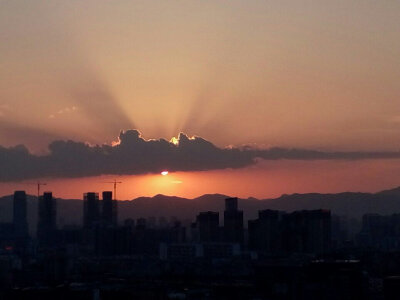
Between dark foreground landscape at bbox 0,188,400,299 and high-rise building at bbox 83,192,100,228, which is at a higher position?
high-rise building at bbox 83,192,100,228

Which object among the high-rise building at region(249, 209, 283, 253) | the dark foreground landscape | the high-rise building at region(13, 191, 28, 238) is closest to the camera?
the dark foreground landscape

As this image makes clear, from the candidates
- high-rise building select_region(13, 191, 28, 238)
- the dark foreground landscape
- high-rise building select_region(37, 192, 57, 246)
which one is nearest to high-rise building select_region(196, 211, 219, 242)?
the dark foreground landscape

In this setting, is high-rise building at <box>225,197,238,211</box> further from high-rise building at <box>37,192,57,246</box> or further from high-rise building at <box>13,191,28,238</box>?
high-rise building at <box>13,191,28,238</box>

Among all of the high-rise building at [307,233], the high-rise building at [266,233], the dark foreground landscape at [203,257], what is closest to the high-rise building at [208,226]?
the dark foreground landscape at [203,257]

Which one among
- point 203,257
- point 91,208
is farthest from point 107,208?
point 203,257

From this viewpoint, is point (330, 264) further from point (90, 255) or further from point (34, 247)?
point (34, 247)

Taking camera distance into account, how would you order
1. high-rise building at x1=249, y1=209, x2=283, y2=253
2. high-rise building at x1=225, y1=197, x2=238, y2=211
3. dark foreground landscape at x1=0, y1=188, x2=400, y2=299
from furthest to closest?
high-rise building at x1=225, y1=197, x2=238, y2=211
high-rise building at x1=249, y1=209, x2=283, y2=253
dark foreground landscape at x1=0, y1=188, x2=400, y2=299
